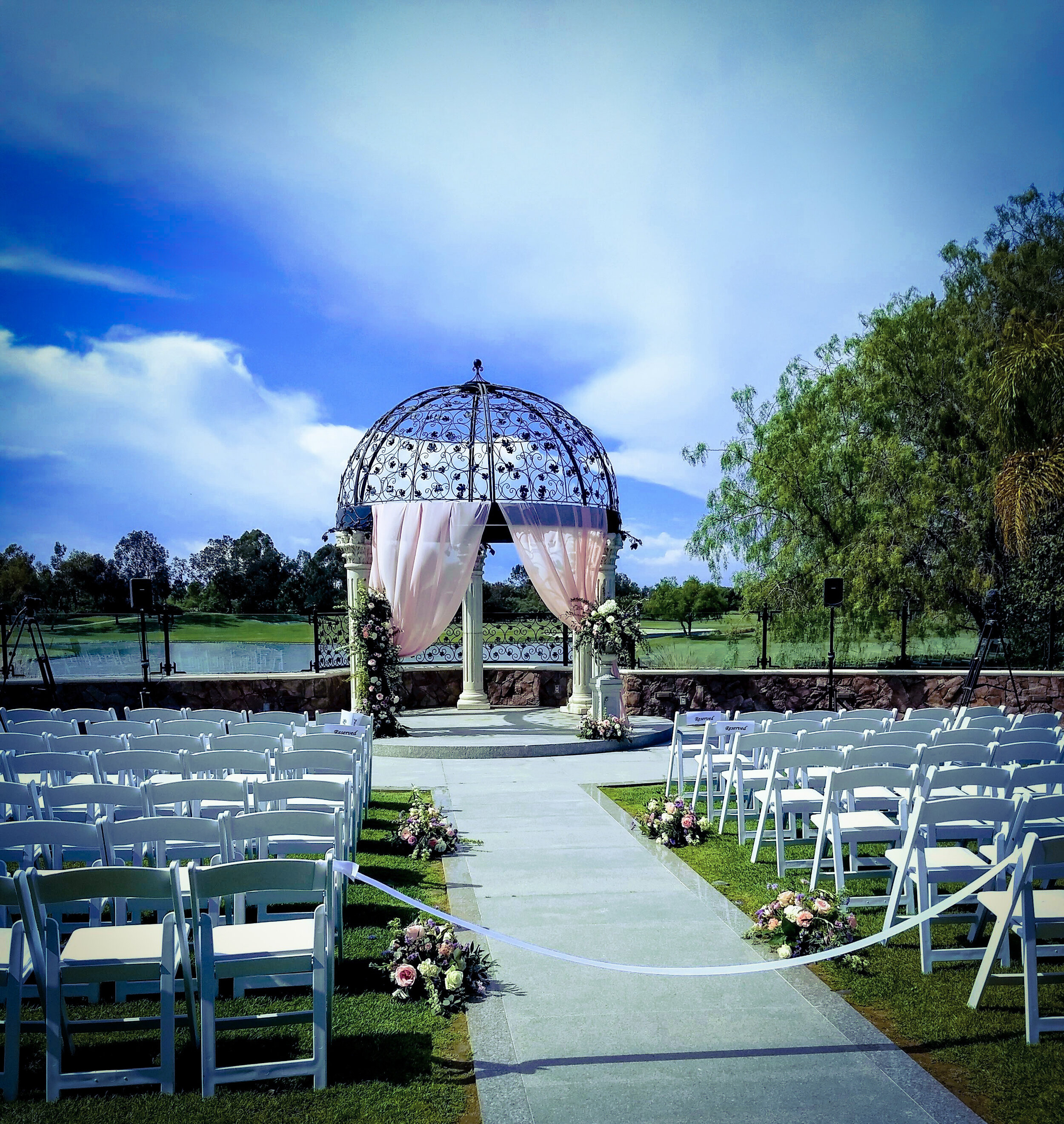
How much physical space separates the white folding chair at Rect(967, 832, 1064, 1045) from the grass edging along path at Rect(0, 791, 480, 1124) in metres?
2.23

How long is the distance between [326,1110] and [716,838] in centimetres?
467

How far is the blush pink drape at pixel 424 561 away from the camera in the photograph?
13.3 m

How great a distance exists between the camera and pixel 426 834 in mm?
6973

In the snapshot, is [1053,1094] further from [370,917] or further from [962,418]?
[962,418]

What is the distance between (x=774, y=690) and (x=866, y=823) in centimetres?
974

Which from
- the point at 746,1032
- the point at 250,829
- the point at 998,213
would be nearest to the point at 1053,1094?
the point at 746,1032

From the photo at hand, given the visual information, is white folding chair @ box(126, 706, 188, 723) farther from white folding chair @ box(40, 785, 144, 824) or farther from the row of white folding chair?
the row of white folding chair

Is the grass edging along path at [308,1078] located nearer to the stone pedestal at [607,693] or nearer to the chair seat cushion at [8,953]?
the chair seat cushion at [8,953]

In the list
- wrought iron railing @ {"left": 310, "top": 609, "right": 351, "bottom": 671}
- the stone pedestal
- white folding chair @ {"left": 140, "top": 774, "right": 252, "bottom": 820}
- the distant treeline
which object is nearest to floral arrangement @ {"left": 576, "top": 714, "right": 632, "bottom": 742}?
the stone pedestal

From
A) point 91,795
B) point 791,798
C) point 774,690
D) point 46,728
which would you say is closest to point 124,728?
point 46,728

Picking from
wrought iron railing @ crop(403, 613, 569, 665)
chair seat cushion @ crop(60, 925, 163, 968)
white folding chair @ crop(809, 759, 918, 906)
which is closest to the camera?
chair seat cushion @ crop(60, 925, 163, 968)

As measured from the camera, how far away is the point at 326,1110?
11.0ft

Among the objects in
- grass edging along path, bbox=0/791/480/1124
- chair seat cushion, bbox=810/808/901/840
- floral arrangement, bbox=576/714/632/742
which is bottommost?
grass edging along path, bbox=0/791/480/1124

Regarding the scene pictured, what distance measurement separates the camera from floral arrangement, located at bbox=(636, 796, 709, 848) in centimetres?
713
